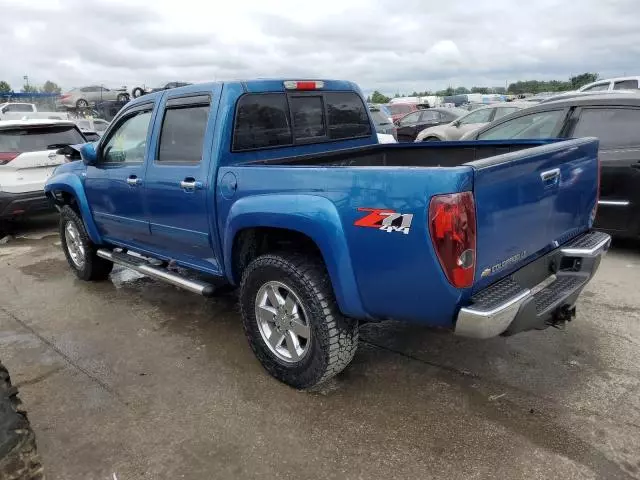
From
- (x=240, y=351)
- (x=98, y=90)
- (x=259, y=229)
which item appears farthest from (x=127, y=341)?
(x=98, y=90)

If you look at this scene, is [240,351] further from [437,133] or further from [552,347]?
[437,133]

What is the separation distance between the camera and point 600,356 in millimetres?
3521

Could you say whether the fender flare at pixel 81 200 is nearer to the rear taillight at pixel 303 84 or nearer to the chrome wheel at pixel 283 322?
the rear taillight at pixel 303 84

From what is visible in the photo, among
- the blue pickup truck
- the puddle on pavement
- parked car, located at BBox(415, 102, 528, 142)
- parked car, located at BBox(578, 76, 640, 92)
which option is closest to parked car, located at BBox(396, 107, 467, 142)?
parked car, located at BBox(415, 102, 528, 142)

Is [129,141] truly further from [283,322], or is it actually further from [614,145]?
[614,145]

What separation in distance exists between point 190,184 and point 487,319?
2177mm

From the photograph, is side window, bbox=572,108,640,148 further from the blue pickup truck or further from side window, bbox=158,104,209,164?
side window, bbox=158,104,209,164

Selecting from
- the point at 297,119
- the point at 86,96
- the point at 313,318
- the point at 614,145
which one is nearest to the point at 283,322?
the point at 313,318

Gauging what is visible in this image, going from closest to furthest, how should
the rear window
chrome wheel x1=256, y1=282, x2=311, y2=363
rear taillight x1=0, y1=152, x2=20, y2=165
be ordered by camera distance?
chrome wheel x1=256, y1=282, x2=311, y2=363 → rear taillight x1=0, y1=152, x2=20, y2=165 → the rear window

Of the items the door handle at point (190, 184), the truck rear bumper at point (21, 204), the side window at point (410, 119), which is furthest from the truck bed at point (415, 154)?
the side window at point (410, 119)

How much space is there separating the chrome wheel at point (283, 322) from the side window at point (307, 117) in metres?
1.32

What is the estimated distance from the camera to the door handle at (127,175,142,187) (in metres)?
4.22

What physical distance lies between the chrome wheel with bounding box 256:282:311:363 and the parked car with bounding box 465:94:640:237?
145 inches

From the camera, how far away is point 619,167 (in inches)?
200
